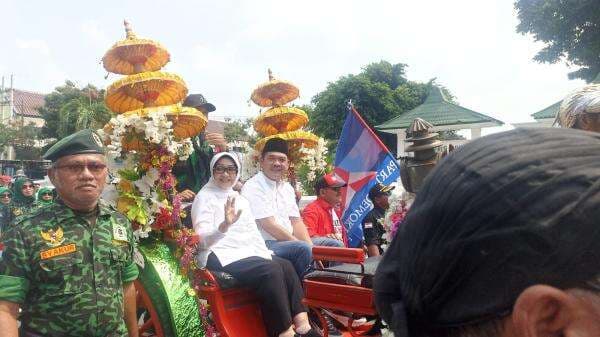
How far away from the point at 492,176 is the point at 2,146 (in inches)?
1373

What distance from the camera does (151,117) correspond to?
3672 millimetres

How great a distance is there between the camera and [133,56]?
3.98 metres

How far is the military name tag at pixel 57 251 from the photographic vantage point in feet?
7.75

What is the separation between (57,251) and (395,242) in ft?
6.93

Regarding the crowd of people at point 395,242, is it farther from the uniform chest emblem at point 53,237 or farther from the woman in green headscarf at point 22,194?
the woman in green headscarf at point 22,194

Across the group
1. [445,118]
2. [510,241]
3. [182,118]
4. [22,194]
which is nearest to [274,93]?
[182,118]

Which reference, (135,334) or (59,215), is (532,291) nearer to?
(59,215)

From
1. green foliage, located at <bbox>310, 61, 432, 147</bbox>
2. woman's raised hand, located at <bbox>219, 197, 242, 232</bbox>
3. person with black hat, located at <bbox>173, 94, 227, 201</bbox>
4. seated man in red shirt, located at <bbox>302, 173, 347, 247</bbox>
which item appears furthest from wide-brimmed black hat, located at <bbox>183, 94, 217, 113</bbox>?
green foliage, located at <bbox>310, 61, 432, 147</bbox>

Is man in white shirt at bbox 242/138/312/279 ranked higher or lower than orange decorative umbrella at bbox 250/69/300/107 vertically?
lower

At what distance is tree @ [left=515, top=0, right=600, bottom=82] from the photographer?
50.1 ft

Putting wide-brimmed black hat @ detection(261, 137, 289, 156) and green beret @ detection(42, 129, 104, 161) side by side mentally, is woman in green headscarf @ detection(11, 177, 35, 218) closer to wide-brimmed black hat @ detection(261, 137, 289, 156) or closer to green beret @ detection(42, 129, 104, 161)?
wide-brimmed black hat @ detection(261, 137, 289, 156)

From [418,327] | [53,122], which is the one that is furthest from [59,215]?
[53,122]

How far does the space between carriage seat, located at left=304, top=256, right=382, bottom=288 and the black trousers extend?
0.22 meters

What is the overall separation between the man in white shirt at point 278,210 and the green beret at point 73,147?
194cm
